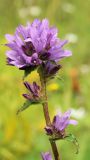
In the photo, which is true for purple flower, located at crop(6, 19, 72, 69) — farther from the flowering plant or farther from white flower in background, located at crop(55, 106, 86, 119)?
white flower in background, located at crop(55, 106, 86, 119)

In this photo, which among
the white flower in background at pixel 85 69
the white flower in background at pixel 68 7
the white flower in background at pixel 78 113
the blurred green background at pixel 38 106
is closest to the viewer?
the blurred green background at pixel 38 106

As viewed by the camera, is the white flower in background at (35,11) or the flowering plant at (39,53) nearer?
the flowering plant at (39,53)

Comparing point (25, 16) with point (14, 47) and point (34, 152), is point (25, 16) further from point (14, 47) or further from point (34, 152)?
point (14, 47)

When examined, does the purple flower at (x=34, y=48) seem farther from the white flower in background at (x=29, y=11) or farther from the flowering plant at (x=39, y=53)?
the white flower in background at (x=29, y=11)

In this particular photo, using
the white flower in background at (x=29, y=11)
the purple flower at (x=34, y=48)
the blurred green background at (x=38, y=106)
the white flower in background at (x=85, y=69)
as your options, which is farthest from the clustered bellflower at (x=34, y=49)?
the white flower in background at (x=29, y=11)

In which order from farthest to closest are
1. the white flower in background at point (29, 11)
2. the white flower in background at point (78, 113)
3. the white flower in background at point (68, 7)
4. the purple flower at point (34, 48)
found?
1. the white flower in background at point (68, 7)
2. the white flower in background at point (29, 11)
3. the white flower in background at point (78, 113)
4. the purple flower at point (34, 48)

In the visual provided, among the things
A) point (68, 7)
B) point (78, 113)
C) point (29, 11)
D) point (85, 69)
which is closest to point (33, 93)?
point (78, 113)
